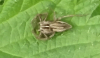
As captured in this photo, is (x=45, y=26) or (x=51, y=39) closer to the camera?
(x=51, y=39)

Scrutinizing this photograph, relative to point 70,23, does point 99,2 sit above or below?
above

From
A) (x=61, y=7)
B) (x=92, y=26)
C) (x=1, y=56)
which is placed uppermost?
(x=61, y=7)

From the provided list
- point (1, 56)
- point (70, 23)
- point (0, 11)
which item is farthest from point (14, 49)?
point (70, 23)

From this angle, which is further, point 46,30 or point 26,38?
point 46,30

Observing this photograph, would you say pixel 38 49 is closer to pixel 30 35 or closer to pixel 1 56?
pixel 30 35

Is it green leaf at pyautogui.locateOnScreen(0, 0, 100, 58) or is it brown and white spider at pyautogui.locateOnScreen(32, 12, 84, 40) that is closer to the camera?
green leaf at pyautogui.locateOnScreen(0, 0, 100, 58)

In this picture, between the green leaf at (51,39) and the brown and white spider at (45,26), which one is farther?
the brown and white spider at (45,26)
